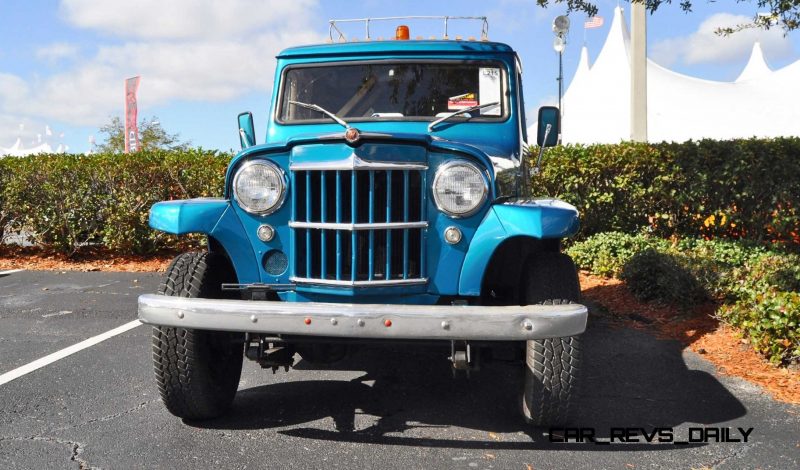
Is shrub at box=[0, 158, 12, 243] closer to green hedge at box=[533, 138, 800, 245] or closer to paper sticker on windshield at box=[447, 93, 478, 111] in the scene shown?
green hedge at box=[533, 138, 800, 245]

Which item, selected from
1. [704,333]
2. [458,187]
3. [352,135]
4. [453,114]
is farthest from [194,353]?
[704,333]

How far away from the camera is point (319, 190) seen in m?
3.12

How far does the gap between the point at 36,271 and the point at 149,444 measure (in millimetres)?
6565

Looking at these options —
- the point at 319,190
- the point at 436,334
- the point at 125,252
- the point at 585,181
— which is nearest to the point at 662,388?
the point at 436,334

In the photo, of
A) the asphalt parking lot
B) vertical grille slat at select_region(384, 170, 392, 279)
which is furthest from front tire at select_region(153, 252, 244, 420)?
vertical grille slat at select_region(384, 170, 392, 279)

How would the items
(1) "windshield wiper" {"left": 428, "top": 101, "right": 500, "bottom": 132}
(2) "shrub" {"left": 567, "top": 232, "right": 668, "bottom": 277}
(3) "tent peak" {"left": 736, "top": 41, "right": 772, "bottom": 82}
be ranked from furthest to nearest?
(3) "tent peak" {"left": 736, "top": 41, "right": 772, "bottom": 82}, (2) "shrub" {"left": 567, "top": 232, "right": 668, "bottom": 277}, (1) "windshield wiper" {"left": 428, "top": 101, "right": 500, "bottom": 132}

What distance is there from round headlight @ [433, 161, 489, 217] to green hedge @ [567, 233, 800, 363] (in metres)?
2.57

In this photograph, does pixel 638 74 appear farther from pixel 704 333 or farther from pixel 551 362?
pixel 551 362

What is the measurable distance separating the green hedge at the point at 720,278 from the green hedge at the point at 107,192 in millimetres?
5104

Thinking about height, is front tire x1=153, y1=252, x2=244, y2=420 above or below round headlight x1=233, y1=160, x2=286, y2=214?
below

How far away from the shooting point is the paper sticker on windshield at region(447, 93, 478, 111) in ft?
14.0

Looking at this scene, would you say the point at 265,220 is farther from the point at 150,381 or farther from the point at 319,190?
the point at 150,381

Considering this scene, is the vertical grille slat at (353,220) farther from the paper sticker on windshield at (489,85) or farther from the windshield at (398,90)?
the paper sticker on windshield at (489,85)

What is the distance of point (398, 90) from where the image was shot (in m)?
4.31
